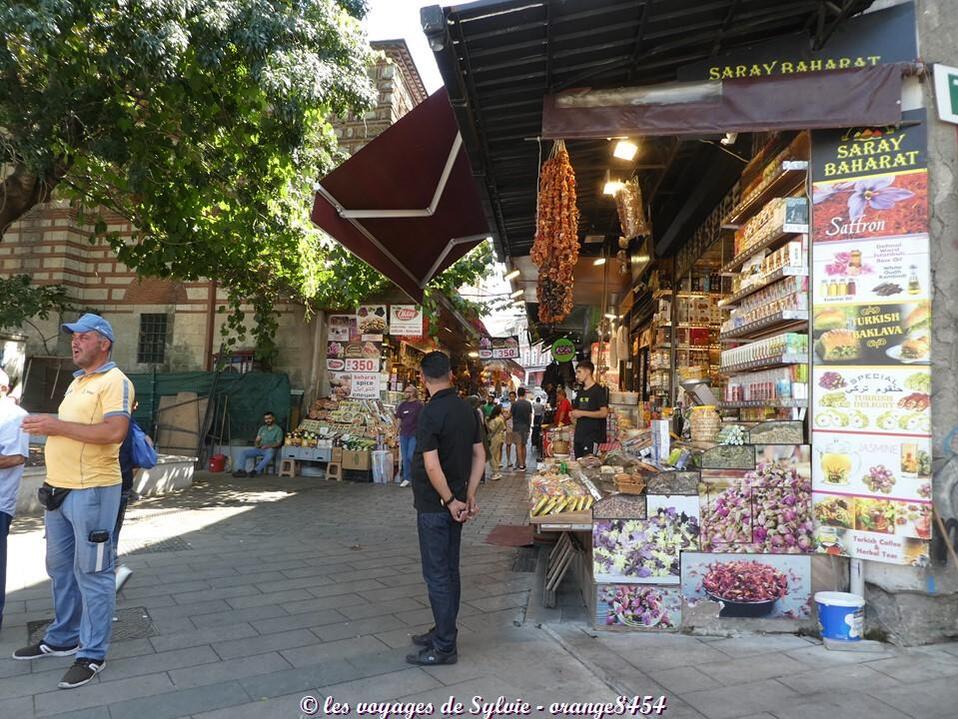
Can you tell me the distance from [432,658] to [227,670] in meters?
1.21

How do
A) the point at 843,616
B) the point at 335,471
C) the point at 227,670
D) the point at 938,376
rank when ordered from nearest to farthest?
1. the point at 227,670
2. the point at 843,616
3. the point at 938,376
4. the point at 335,471

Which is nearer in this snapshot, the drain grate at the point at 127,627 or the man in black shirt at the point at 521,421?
the drain grate at the point at 127,627

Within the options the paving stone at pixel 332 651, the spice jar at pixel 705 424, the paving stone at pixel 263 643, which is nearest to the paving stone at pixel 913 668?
the spice jar at pixel 705 424

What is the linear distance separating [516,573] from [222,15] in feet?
21.1

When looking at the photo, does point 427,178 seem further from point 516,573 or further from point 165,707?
point 165,707

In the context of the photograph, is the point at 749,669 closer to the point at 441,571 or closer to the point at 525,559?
the point at 441,571

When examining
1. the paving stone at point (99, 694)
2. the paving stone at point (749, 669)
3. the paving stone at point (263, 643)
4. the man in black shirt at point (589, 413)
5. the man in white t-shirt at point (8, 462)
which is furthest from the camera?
the man in black shirt at point (589, 413)

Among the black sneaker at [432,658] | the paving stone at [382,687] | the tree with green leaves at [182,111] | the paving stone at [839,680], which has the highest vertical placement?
the tree with green leaves at [182,111]

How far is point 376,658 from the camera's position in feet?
13.2

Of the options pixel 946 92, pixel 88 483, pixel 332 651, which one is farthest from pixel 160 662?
pixel 946 92

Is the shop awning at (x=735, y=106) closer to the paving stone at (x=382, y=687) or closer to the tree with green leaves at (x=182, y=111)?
the paving stone at (x=382, y=687)

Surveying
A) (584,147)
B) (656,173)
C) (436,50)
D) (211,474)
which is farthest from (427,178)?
(211,474)

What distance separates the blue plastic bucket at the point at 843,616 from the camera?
4.09 metres

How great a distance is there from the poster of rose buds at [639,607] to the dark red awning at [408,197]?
4.03 meters
